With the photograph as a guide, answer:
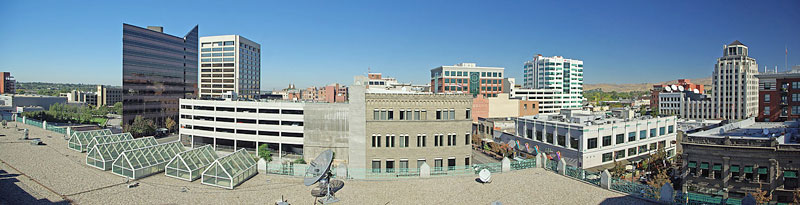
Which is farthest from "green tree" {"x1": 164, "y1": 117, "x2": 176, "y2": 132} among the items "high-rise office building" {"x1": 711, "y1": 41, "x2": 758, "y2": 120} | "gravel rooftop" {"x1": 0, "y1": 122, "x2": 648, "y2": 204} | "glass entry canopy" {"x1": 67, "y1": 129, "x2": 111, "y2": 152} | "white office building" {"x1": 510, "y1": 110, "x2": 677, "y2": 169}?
"high-rise office building" {"x1": 711, "y1": 41, "x2": 758, "y2": 120}

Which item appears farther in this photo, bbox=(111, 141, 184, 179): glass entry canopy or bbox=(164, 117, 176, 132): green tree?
bbox=(164, 117, 176, 132): green tree

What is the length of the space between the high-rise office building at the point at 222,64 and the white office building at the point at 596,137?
11603 centimetres

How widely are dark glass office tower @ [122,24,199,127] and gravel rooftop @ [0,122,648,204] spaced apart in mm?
78271

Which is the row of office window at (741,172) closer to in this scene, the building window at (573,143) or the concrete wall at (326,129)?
the building window at (573,143)

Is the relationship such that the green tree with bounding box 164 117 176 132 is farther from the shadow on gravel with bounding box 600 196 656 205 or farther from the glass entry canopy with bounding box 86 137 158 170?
the shadow on gravel with bounding box 600 196 656 205

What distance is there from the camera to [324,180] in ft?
72.2

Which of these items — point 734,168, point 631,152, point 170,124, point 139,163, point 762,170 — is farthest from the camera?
point 170,124

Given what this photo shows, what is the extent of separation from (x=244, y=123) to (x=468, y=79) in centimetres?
7681

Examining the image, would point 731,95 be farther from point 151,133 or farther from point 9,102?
point 9,102

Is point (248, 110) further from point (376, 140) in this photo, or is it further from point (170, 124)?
point (170, 124)

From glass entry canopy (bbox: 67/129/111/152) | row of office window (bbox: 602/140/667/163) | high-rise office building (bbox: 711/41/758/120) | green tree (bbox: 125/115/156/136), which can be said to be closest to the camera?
glass entry canopy (bbox: 67/129/111/152)

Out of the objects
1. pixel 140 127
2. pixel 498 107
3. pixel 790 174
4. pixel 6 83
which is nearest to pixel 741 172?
pixel 790 174

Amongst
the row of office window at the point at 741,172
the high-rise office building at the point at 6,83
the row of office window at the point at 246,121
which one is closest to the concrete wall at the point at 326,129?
the row of office window at the point at 246,121

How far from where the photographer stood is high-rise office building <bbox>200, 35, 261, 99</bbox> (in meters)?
143
